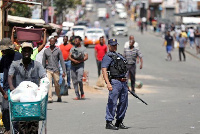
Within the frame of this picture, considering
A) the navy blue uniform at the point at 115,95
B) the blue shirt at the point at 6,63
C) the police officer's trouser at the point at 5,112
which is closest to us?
the police officer's trouser at the point at 5,112

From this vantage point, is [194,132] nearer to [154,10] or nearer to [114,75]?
[114,75]

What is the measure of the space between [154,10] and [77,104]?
104 metres

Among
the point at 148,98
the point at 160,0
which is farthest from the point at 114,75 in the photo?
the point at 160,0

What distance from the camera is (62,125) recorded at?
1323 centimetres

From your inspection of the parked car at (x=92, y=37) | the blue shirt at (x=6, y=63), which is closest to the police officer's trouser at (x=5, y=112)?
the blue shirt at (x=6, y=63)

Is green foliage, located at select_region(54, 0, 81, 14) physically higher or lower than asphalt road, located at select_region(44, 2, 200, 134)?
higher

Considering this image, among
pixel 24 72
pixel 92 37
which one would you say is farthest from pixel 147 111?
pixel 92 37

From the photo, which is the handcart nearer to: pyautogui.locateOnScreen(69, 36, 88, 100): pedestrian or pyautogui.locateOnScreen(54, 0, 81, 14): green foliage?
pyautogui.locateOnScreen(69, 36, 88, 100): pedestrian

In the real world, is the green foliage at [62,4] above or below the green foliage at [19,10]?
below

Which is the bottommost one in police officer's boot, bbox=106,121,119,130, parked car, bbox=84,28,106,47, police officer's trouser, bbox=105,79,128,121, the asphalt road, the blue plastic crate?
parked car, bbox=84,28,106,47

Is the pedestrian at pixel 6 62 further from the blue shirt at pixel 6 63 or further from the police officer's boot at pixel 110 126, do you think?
the police officer's boot at pixel 110 126

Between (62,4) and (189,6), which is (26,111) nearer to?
(62,4)

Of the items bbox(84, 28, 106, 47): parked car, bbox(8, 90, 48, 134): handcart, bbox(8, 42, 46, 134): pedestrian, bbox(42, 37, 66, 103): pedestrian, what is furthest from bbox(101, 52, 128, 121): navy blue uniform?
bbox(84, 28, 106, 47): parked car

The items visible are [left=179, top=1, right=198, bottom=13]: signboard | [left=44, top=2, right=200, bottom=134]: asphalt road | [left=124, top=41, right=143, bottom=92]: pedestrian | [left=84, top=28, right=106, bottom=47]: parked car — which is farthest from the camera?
[left=179, top=1, right=198, bottom=13]: signboard
